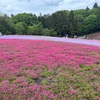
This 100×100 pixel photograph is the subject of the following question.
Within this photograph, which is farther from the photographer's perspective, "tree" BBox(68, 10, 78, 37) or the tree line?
"tree" BBox(68, 10, 78, 37)

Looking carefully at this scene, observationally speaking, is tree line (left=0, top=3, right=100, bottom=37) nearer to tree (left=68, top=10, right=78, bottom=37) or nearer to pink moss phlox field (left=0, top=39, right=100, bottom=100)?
tree (left=68, top=10, right=78, bottom=37)

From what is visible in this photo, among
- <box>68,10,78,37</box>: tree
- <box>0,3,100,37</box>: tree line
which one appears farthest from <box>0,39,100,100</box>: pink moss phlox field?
<box>68,10,78,37</box>: tree

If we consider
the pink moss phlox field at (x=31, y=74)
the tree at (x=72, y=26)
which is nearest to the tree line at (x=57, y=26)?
the tree at (x=72, y=26)

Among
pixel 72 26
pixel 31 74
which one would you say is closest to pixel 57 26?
pixel 72 26

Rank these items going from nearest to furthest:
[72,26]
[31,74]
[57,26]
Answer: [31,74] < [72,26] < [57,26]

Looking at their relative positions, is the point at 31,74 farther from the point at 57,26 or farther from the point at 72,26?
the point at 57,26

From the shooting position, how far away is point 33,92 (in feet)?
17.5

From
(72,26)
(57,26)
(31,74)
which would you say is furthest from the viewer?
(57,26)

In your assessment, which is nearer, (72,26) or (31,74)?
(31,74)

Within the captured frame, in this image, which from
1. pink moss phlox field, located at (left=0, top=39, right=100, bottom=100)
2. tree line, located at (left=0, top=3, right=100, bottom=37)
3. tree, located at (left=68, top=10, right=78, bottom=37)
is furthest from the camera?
tree, located at (left=68, top=10, right=78, bottom=37)

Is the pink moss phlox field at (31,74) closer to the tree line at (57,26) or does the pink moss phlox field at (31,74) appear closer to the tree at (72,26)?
the tree line at (57,26)

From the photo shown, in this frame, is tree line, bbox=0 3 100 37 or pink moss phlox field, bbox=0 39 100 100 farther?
tree line, bbox=0 3 100 37

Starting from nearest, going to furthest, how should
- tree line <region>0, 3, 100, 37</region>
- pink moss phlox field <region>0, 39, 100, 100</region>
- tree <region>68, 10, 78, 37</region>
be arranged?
1. pink moss phlox field <region>0, 39, 100, 100</region>
2. tree line <region>0, 3, 100, 37</region>
3. tree <region>68, 10, 78, 37</region>

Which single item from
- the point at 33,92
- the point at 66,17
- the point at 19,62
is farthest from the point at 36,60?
the point at 66,17
